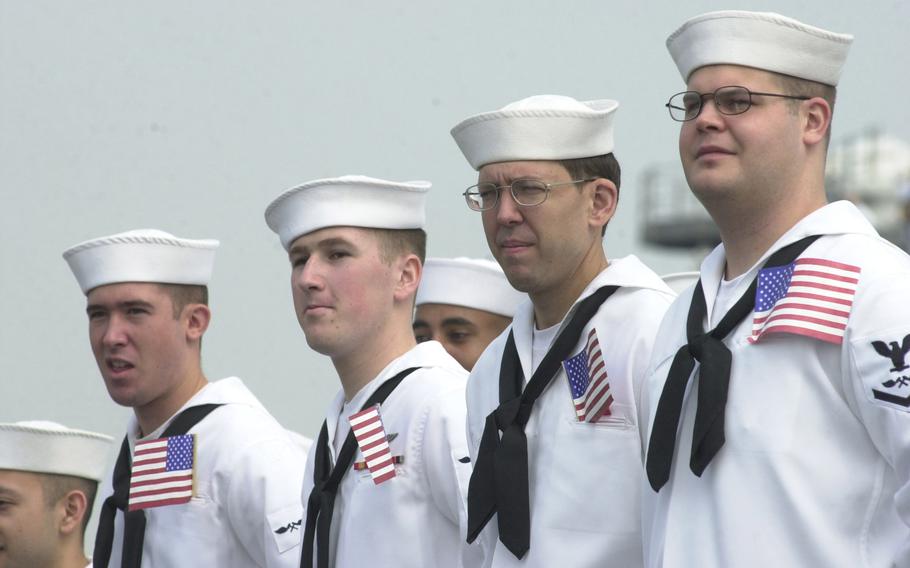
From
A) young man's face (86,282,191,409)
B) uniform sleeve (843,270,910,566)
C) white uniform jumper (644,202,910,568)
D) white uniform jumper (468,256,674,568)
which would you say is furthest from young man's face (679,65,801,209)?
young man's face (86,282,191,409)

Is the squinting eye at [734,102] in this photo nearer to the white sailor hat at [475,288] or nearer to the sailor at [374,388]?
the sailor at [374,388]

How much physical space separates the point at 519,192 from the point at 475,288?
6.79 feet

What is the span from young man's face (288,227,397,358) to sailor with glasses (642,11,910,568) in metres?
1.37

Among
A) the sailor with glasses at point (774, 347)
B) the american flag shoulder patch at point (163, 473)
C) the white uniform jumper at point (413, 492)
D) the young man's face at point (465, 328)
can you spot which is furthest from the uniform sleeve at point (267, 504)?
the sailor with glasses at point (774, 347)

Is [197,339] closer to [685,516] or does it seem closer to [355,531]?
[355,531]

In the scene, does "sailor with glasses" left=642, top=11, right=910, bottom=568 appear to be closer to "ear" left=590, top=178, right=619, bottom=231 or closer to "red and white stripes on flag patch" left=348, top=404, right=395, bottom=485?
"ear" left=590, top=178, right=619, bottom=231

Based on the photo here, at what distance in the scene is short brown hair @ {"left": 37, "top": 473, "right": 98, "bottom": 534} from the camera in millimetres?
6457

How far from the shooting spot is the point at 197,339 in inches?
226

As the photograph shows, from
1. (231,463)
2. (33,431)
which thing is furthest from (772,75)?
(33,431)

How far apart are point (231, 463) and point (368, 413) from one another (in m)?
0.73

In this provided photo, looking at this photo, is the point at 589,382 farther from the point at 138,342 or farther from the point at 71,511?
the point at 71,511

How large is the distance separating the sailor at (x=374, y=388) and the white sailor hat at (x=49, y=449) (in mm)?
1865

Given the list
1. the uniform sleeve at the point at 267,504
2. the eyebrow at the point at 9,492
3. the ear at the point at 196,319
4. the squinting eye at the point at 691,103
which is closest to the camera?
the squinting eye at the point at 691,103

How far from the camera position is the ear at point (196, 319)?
18.8ft
